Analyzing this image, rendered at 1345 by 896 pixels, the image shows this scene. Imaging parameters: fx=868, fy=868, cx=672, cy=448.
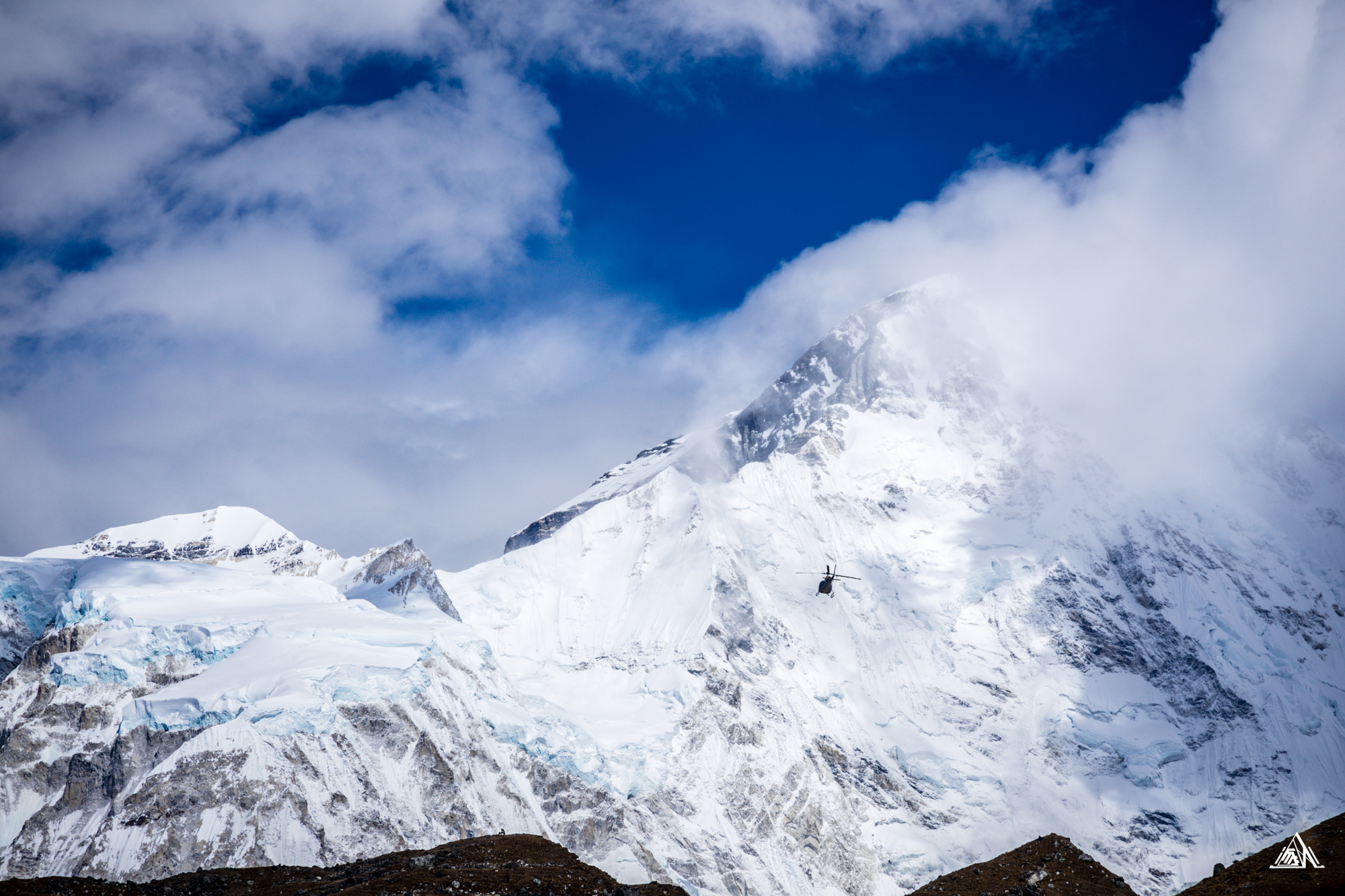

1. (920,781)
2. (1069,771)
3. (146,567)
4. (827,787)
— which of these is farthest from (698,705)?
(146,567)

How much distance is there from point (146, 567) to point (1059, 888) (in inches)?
5701

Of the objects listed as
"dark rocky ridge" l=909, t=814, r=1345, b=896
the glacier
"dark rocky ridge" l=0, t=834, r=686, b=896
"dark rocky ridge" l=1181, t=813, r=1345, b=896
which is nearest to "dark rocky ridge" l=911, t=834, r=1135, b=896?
"dark rocky ridge" l=909, t=814, r=1345, b=896

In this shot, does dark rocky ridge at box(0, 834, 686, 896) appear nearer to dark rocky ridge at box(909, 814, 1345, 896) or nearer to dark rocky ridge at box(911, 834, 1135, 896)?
dark rocky ridge at box(911, 834, 1135, 896)

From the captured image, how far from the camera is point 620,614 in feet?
644

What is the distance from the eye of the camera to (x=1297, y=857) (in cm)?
2791

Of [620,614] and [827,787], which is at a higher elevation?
[620,614]

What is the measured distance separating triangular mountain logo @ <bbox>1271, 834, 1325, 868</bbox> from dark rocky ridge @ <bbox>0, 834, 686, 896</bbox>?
66.9 ft

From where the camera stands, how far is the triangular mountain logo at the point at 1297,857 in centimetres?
2738

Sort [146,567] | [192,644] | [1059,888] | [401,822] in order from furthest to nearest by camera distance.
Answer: [146,567], [192,644], [401,822], [1059,888]

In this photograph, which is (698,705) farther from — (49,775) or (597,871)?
(597,871)

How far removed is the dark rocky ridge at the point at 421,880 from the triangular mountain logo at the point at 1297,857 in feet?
66.9

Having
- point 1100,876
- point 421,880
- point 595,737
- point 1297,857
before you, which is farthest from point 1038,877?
point 595,737

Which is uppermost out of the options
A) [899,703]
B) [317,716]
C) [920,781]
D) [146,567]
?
[146,567]

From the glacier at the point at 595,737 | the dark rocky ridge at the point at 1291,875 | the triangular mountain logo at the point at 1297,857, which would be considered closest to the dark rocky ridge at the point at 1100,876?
the dark rocky ridge at the point at 1291,875
